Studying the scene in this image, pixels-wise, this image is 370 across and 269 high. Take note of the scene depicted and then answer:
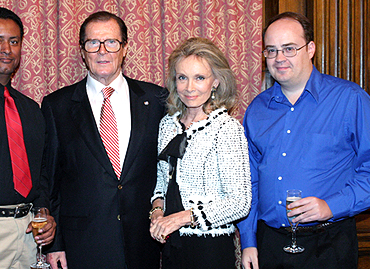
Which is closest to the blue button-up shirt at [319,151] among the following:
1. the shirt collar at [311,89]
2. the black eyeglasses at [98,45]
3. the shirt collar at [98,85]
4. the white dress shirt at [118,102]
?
the shirt collar at [311,89]

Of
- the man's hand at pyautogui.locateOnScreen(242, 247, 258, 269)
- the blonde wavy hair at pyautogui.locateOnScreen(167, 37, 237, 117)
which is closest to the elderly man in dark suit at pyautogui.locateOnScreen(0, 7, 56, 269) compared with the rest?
the blonde wavy hair at pyautogui.locateOnScreen(167, 37, 237, 117)

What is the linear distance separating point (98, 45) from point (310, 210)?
1.55m

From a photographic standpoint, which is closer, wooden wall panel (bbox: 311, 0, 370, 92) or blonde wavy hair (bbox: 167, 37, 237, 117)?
blonde wavy hair (bbox: 167, 37, 237, 117)

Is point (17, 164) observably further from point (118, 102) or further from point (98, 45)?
point (98, 45)

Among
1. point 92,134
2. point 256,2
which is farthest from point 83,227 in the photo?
point 256,2

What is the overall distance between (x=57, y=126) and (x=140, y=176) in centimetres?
59

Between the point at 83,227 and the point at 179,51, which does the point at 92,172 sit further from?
the point at 179,51

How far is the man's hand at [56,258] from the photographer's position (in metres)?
2.47

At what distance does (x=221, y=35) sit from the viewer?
3.17 meters

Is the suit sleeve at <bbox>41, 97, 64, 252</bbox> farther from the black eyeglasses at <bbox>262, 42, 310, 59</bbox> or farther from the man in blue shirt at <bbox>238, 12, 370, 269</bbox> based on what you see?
the black eyeglasses at <bbox>262, 42, 310, 59</bbox>

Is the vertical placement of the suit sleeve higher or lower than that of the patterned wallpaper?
lower

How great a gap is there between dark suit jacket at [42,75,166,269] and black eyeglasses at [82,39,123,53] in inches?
11.2

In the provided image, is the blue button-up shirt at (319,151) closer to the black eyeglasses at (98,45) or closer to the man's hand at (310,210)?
the man's hand at (310,210)

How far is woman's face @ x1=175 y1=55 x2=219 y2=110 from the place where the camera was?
221 cm
